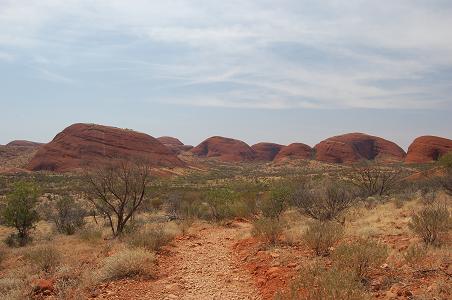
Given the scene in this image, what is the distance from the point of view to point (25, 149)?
86.3 m

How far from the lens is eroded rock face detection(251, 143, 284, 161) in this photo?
120 m

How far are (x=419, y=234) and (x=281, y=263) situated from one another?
10.9ft

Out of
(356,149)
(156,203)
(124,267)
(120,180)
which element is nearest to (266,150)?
(356,149)

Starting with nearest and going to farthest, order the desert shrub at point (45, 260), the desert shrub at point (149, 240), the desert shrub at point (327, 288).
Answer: the desert shrub at point (327, 288)
the desert shrub at point (45, 260)
the desert shrub at point (149, 240)

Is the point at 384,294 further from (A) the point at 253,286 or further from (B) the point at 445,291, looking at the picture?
(A) the point at 253,286

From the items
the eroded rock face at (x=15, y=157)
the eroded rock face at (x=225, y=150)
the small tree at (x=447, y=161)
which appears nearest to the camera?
the small tree at (x=447, y=161)

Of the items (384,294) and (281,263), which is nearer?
(384,294)

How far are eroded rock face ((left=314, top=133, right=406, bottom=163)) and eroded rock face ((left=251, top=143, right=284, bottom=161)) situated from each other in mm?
22408

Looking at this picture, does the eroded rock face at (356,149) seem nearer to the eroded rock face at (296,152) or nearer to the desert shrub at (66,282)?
the eroded rock face at (296,152)

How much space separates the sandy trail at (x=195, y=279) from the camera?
696 centimetres

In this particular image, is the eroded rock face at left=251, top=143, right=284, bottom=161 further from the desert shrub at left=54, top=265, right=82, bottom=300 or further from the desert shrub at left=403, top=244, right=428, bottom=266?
the desert shrub at left=403, top=244, right=428, bottom=266

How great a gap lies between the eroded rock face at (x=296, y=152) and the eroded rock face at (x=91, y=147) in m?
32.5

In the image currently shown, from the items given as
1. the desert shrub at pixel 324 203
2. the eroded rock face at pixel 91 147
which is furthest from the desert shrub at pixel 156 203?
the eroded rock face at pixel 91 147

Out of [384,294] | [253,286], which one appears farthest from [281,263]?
[384,294]
